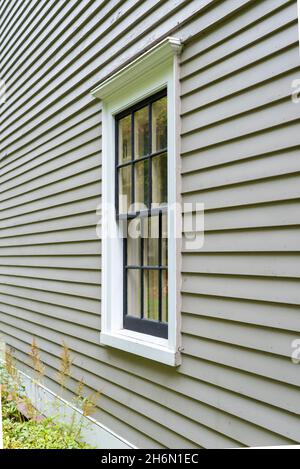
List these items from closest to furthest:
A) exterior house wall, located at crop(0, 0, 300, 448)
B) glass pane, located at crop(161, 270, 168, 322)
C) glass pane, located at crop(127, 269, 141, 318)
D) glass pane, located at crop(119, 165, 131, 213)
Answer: exterior house wall, located at crop(0, 0, 300, 448) → glass pane, located at crop(161, 270, 168, 322) → glass pane, located at crop(127, 269, 141, 318) → glass pane, located at crop(119, 165, 131, 213)

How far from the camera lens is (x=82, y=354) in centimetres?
435

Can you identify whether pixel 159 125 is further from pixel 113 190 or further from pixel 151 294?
pixel 151 294

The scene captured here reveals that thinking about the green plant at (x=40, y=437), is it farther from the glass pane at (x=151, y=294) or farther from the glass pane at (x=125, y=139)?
the glass pane at (x=125, y=139)

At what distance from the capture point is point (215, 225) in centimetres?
263

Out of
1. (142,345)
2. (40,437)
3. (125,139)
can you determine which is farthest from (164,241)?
(40,437)

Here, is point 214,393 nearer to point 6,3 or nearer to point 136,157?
point 136,157

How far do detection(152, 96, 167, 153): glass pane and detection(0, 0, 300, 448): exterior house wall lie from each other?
348 millimetres

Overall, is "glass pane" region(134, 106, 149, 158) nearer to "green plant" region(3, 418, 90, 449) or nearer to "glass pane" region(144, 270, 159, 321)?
"glass pane" region(144, 270, 159, 321)

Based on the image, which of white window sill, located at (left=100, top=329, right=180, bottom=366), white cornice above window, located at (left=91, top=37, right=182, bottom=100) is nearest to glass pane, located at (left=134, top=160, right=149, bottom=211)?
white cornice above window, located at (left=91, top=37, right=182, bottom=100)

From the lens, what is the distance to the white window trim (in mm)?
2926

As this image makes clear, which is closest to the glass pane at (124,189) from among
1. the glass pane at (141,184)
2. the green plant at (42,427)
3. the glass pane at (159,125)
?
the glass pane at (141,184)

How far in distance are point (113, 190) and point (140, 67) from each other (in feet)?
3.29

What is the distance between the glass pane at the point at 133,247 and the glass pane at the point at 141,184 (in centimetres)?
19

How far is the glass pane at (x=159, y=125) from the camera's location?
10.7ft
